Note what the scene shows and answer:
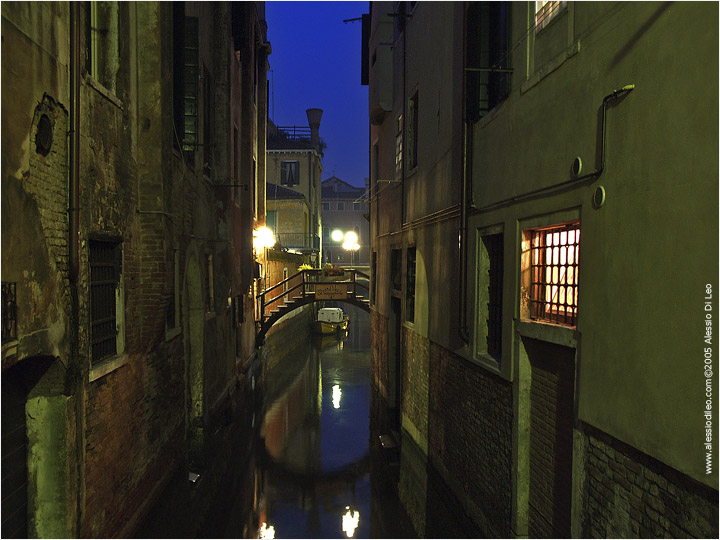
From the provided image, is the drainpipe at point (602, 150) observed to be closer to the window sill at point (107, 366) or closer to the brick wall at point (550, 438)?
the brick wall at point (550, 438)

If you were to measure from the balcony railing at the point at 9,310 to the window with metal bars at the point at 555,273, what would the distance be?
17.3 feet

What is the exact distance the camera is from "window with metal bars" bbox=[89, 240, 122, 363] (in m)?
6.27

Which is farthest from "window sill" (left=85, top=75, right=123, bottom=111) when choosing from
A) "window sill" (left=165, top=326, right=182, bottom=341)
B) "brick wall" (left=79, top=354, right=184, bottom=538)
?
"window sill" (left=165, top=326, right=182, bottom=341)

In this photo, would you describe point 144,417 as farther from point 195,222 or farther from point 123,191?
point 195,222

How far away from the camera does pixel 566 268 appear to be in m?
5.55

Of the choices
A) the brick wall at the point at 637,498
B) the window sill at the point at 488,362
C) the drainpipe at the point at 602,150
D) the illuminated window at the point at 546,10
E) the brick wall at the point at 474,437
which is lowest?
the brick wall at the point at 474,437

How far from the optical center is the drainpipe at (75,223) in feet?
17.5

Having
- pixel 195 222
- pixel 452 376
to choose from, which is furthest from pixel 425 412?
pixel 195 222

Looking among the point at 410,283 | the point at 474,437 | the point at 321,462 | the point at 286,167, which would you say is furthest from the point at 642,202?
the point at 286,167

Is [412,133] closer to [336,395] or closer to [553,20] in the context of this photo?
[553,20]

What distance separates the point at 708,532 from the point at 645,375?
3.54 ft

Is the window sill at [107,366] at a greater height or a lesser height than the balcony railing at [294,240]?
lesser

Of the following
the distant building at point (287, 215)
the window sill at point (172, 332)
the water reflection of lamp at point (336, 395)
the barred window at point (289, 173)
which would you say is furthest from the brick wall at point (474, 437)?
the barred window at point (289, 173)

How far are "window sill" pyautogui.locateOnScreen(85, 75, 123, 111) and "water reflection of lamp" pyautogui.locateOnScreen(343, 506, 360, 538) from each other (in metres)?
7.62
